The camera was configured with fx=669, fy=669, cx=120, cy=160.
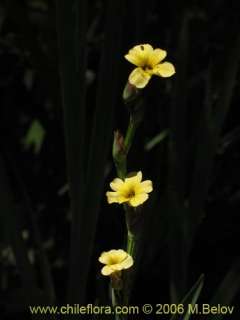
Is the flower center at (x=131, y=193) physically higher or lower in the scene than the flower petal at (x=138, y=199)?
higher

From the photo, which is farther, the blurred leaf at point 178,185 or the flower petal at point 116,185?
the blurred leaf at point 178,185

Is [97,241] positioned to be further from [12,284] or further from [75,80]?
[75,80]

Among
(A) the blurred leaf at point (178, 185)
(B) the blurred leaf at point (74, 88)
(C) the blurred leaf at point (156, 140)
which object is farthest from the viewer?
(C) the blurred leaf at point (156, 140)

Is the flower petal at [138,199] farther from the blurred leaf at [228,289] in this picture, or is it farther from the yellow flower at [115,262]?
the blurred leaf at [228,289]

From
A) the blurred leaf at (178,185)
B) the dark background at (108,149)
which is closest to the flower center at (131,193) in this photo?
the dark background at (108,149)

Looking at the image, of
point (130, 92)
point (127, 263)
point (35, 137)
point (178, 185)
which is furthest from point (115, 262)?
point (35, 137)

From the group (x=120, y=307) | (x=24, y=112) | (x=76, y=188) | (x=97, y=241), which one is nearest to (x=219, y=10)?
(x=24, y=112)

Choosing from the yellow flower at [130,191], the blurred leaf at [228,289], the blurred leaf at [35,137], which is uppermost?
the blurred leaf at [35,137]
